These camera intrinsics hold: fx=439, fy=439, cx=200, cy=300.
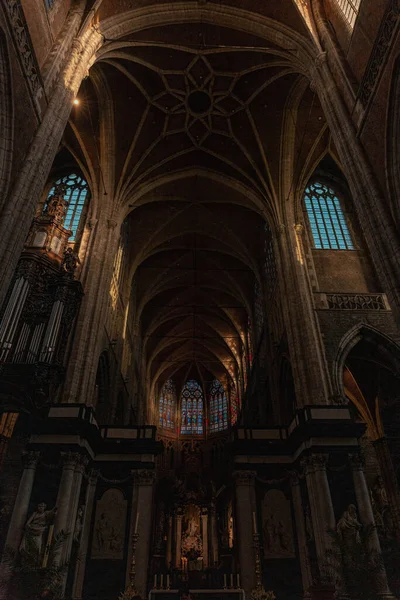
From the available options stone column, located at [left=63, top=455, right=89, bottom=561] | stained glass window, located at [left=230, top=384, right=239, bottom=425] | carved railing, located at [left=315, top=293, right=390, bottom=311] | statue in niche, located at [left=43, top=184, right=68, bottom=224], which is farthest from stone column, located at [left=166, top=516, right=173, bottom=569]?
statue in niche, located at [left=43, top=184, right=68, bottom=224]

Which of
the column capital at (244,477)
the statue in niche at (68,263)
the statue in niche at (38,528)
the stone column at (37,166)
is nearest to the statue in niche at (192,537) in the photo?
the column capital at (244,477)

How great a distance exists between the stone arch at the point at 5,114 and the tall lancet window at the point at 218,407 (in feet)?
121

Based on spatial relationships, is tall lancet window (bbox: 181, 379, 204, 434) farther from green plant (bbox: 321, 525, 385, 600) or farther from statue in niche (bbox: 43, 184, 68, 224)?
green plant (bbox: 321, 525, 385, 600)

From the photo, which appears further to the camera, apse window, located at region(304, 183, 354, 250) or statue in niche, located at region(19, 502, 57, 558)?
apse window, located at region(304, 183, 354, 250)

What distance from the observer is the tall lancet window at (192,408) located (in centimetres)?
4509

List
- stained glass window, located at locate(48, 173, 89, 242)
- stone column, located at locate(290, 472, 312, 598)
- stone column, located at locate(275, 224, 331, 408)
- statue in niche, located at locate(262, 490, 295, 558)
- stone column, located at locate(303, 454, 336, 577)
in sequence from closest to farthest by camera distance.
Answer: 1. stone column, located at locate(303, 454, 336, 577)
2. stone column, located at locate(290, 472, 312, 598)
3. statue in niche, located at locate(262, 490, 295, 558)
4. stone column, located at locate(275, 224, 331, 408)
5. stained glass window, located at locate(48, 173, 89, 242)

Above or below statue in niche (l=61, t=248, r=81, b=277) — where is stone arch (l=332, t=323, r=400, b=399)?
below

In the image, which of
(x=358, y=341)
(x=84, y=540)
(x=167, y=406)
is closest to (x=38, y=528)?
(x=84, y=540)

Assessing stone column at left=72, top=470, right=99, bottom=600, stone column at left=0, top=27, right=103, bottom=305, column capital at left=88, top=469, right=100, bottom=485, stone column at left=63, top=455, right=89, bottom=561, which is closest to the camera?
stone column at left=0, top=27, right=103, bottom=305

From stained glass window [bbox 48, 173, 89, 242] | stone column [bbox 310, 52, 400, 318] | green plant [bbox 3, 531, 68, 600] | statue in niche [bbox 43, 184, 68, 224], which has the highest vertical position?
stained glass window [bbox 48, 173, 89, 242]

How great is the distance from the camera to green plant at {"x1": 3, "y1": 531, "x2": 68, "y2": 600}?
39.4 ft

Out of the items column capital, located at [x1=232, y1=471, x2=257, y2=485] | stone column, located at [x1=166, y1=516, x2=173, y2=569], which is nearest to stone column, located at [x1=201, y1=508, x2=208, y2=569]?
stone column, located at [x1=166, y1=516, x2=173, y2=569]

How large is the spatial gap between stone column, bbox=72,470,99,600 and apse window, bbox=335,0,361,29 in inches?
752

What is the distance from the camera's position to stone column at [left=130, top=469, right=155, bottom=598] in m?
16.3
